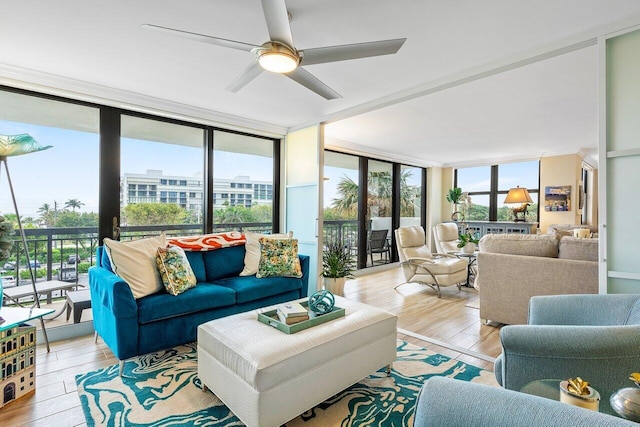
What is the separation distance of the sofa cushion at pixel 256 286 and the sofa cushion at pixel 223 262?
0.09 metres

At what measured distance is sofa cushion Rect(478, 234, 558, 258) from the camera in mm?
3025

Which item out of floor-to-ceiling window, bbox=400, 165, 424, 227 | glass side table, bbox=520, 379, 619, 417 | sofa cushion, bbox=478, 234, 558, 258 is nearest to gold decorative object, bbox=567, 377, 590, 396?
glass side table, bbox=520, 379, 619, 417

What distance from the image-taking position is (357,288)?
4906mm

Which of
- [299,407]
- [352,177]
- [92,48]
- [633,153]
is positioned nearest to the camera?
[299,407]

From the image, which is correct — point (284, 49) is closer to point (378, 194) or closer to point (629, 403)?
point (629, 403)

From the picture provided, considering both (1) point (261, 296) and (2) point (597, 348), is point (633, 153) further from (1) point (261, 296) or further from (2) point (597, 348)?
(1) point (261, 296)

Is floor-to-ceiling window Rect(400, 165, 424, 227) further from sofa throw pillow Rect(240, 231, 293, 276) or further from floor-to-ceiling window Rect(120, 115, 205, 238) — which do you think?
floor-to-ceiling window Rect(120, 115, 205, 238)

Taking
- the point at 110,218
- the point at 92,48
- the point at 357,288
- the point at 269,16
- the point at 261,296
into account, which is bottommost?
the point at 357,288

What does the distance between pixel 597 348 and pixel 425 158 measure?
20.1ft

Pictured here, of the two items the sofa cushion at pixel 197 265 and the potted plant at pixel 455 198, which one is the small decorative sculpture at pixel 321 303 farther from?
the potted plant at pixel 455 198

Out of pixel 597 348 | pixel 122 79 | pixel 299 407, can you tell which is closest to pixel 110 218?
pixel 122 79

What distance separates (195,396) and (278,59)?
2.12 meters

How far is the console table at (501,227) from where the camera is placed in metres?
6.31

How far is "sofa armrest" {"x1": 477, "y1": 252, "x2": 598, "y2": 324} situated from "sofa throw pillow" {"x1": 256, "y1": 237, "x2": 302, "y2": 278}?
1.96 meters
